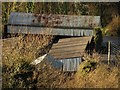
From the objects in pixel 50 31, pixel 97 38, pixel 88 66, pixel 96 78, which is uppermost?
pixel 50 31

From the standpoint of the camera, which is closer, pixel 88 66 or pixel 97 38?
pixel 88 66

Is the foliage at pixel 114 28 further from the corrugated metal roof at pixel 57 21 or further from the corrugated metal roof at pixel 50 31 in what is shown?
the corrugated metal roof at pixel 50 31

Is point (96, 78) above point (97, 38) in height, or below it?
below

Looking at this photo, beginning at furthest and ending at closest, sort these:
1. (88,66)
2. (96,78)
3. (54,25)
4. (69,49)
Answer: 1. (54,25)
2. (69,49)
3. (88,66)
4. (96,78)

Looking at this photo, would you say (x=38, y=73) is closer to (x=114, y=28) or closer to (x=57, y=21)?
(x=57, y=21)

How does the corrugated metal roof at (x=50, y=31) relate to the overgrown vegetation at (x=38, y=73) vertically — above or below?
above

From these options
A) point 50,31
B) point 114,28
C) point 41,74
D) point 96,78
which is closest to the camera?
point 41,74

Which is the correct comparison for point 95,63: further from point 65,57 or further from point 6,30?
point 6,30

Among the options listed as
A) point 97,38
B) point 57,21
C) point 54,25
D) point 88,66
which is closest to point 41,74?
point 88,66

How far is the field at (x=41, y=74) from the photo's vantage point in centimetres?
612

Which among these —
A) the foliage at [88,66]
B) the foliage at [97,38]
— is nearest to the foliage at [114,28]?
the foliage at [97,38]

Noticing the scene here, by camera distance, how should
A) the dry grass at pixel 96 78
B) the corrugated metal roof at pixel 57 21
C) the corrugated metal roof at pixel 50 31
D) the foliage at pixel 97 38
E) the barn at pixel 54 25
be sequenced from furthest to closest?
the corrugated metal roof at pixel 57 21
the barn at pixel 54 25
the corrugated metal roof at pixel 50 31
the foliage at pixel 97 38
the dry grass at pixel 96 78

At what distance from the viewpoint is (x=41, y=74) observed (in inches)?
253

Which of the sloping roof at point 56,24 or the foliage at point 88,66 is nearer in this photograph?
the foliage at point 88,66
